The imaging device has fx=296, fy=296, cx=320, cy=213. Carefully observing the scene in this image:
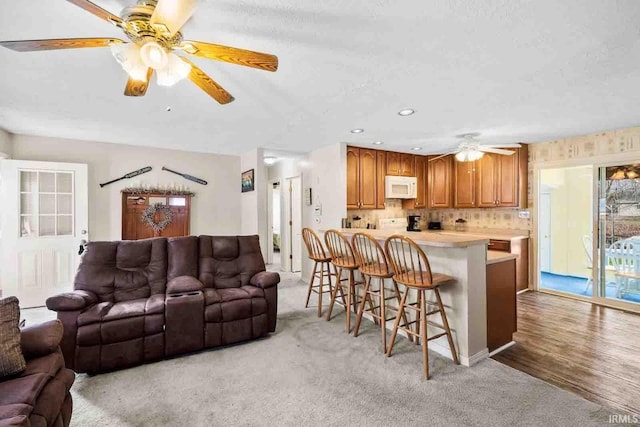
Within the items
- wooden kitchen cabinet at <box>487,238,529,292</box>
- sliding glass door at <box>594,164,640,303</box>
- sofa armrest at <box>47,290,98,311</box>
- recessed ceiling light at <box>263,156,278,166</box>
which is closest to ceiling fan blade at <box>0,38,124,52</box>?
sofa armrest at <box>47,290,98,311</box>

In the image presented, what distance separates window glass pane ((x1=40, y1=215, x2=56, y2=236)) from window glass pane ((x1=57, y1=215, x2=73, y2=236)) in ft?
0.21

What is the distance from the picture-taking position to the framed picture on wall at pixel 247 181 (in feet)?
17.2

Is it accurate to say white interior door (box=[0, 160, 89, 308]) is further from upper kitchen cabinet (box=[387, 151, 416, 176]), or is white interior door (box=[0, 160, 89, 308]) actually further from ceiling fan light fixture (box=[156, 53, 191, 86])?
upper kitchen cabinet (box=[387, 151, 416, 176])

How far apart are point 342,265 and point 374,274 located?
1.80 ft

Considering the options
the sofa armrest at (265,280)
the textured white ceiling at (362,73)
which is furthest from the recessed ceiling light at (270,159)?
the sofa armrest at (265,280)

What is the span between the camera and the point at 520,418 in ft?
6.09

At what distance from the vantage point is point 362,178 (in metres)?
4.98

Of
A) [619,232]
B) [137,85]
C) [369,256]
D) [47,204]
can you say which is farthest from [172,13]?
[619,232]

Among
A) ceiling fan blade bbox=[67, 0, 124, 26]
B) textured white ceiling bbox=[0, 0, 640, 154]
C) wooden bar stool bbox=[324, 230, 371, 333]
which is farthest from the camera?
wooden bar stool bbox=[324, 230, 371, 333]

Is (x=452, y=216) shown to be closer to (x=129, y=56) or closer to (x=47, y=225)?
(x=129, y=56)

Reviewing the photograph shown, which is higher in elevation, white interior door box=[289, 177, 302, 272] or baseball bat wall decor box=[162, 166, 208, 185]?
baseball bat wall decor box=[162, 166, 208, 185]

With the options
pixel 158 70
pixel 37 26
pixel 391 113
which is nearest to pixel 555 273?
pixel 391 113

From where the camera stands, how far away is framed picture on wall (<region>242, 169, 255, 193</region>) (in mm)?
5254

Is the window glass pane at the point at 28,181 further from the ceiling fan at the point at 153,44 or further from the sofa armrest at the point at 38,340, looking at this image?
the ceiling fan at the point at 153,44
